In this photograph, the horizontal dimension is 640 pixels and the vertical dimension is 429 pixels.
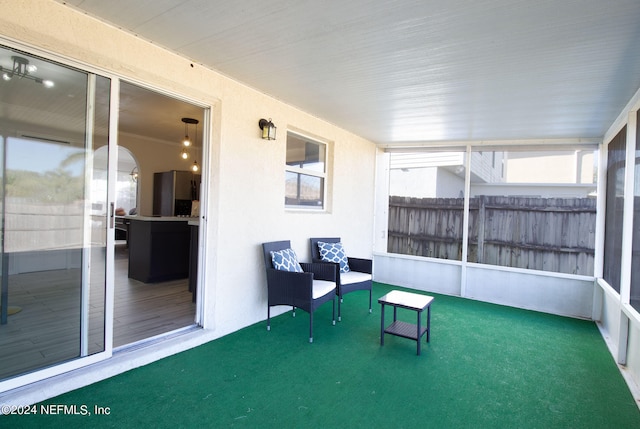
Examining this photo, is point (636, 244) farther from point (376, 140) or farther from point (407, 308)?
point (376, 140)

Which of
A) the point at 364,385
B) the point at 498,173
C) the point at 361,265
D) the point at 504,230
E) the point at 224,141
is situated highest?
the point at 498,173

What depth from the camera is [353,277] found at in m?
3.95

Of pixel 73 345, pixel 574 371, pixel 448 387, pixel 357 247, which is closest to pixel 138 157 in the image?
pixel 357 247

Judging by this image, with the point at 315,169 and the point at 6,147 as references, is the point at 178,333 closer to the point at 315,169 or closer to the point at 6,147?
the point at 6,147

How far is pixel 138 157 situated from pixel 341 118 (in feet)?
15.9

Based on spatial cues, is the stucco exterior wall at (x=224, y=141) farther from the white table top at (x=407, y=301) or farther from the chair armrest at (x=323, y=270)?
the white table top at (x=407, y=301)

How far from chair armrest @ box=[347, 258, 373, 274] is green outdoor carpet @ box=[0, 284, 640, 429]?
2.83 ft

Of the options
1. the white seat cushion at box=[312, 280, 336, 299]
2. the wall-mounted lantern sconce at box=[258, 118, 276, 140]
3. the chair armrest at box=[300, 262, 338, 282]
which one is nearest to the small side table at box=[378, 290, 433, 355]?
the white seat cushion at box=[312, 280, 336, 299]

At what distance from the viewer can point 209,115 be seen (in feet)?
10.3

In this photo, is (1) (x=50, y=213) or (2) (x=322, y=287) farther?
(2) (x=322, y=287)

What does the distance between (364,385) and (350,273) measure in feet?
5.98

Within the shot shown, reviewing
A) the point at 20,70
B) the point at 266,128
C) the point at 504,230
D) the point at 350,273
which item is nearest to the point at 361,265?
the point at 350,273

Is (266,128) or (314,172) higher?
(266,128)

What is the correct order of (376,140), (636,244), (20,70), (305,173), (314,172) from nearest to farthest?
(20,70), (636,244), (305,173), (314,172), (376,140)
